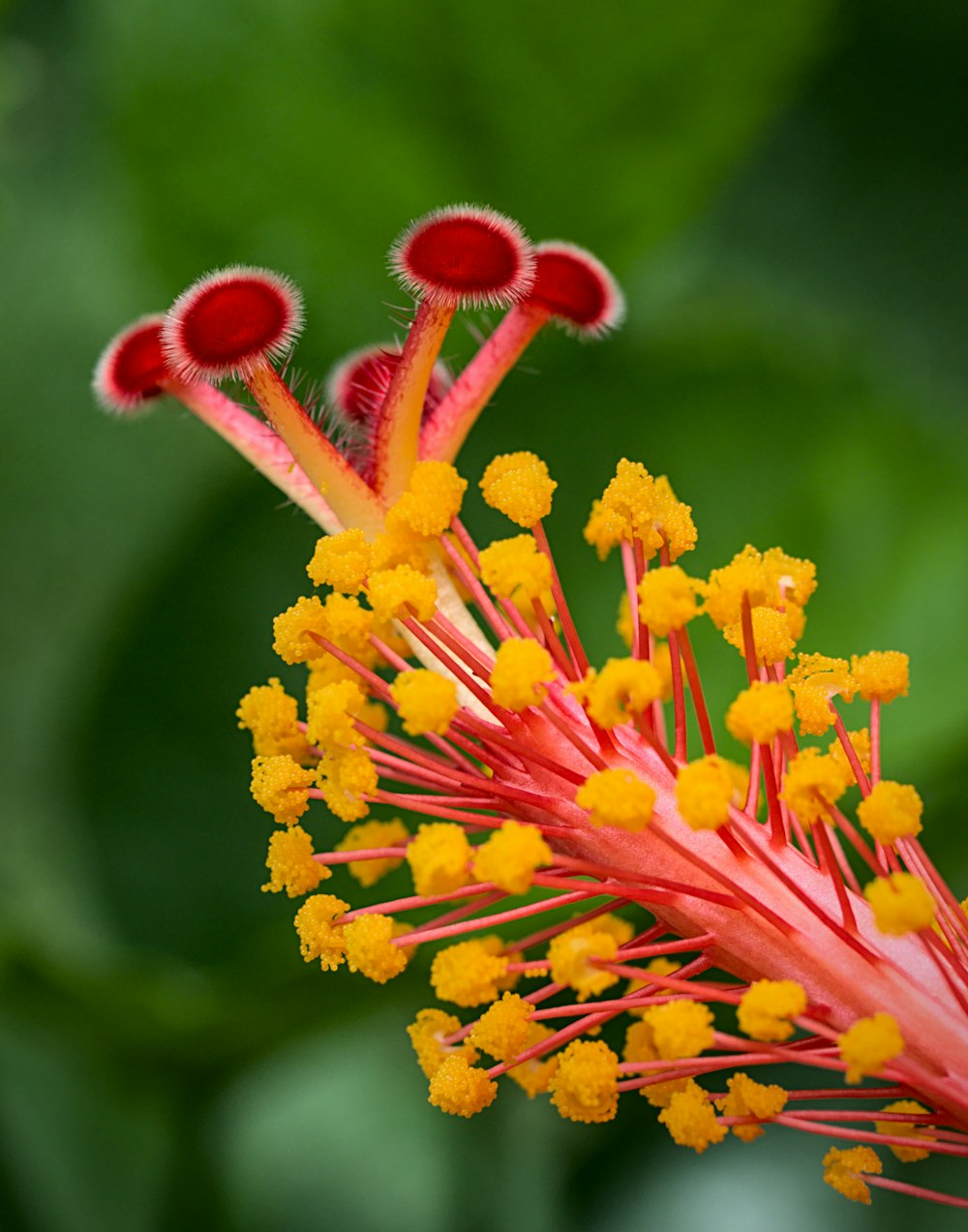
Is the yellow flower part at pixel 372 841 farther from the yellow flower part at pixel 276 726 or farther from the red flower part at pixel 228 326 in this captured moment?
the red flower part at pixel 228 326

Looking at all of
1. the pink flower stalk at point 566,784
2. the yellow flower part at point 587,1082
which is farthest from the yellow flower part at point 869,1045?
the yellow flower part at point 587,1082

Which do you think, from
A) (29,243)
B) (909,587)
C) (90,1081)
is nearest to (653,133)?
(909,587)

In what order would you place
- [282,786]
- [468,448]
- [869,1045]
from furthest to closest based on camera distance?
[468,448] → [282,786] → [869,1045]

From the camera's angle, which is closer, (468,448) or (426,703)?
(426,703)

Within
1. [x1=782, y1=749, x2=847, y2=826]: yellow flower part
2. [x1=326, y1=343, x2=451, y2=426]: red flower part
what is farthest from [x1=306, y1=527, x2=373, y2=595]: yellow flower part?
[x1=782, y1=749, x2=847, y2=826]: yellow flower part

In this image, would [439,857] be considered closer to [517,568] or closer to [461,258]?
[517,568]

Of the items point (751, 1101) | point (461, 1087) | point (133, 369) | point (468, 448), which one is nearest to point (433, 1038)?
point (461, 1087)

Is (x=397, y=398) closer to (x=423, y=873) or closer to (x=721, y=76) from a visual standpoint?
(x=423, y=873)
